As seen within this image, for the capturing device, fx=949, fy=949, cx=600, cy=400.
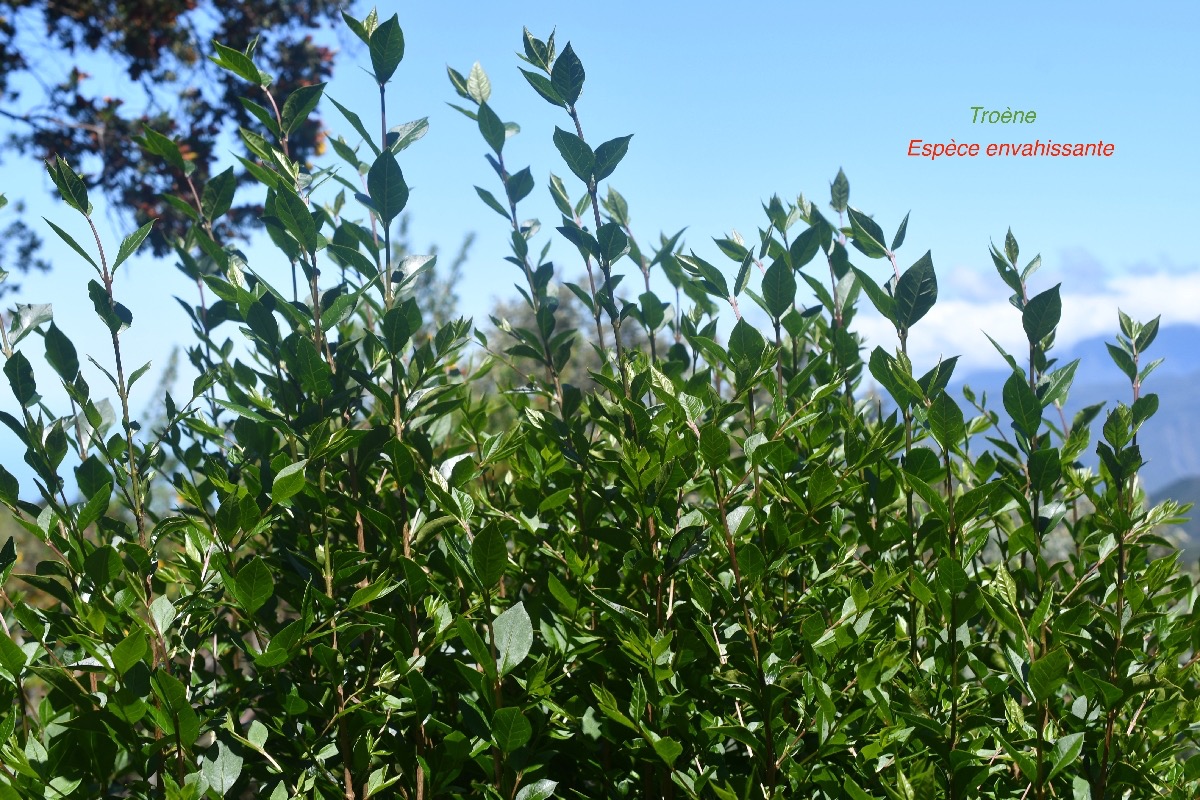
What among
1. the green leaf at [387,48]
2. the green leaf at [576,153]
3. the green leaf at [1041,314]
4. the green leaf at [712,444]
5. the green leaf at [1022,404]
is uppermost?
the green leaf at [387,48]

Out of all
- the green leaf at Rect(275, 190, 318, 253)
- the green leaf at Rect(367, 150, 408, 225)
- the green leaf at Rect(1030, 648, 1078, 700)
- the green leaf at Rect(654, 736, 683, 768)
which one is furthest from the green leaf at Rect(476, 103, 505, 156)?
the green leaf at Rect(1030, 648, 1078, 700)

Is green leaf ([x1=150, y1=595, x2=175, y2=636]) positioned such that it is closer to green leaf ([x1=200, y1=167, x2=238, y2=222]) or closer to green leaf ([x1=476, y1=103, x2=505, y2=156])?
green leaf ([x1=200, y1=167, x2=238, y2=222])

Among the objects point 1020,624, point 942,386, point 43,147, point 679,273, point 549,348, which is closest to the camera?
point 1020,624

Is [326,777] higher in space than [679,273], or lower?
lower

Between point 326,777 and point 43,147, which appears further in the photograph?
point 43,147

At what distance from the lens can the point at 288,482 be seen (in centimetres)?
115

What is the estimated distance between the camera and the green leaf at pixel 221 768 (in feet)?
3.86

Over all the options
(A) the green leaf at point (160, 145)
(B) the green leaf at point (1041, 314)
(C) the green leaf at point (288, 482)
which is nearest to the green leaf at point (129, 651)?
(C) the green leaf at point (288, 482)

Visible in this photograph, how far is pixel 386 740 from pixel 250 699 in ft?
0.79

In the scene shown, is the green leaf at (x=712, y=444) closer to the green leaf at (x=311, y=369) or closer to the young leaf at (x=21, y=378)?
the green leaf at (x=311, y=369)

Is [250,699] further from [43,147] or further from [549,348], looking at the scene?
[43,147]

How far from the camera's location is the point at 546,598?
1400mm

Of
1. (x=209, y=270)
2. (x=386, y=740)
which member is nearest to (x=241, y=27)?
(x=209, y=270)

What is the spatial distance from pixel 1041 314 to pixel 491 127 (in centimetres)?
88
